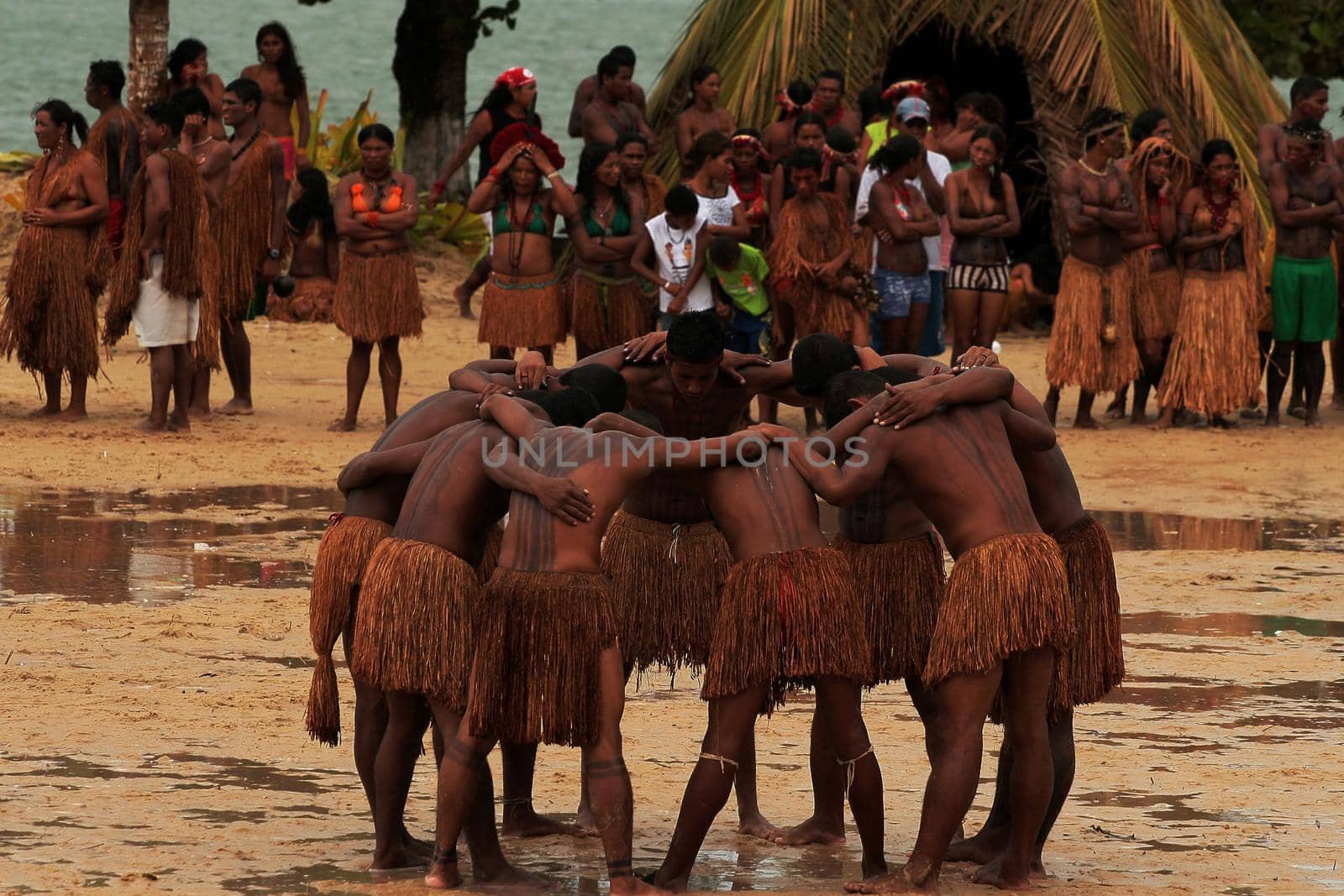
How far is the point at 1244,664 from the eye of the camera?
6.93 m

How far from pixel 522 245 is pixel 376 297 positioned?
86 centimetres

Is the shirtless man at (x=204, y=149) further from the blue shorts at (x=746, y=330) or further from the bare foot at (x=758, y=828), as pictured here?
the bare foot at (x=758, y=828)

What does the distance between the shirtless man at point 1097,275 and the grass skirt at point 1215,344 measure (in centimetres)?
28

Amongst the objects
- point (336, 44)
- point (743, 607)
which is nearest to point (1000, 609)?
point (743, 607)

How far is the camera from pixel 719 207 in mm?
11305

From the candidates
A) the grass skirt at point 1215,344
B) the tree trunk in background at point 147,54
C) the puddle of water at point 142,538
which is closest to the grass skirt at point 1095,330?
the grass skirt at point 1215,344

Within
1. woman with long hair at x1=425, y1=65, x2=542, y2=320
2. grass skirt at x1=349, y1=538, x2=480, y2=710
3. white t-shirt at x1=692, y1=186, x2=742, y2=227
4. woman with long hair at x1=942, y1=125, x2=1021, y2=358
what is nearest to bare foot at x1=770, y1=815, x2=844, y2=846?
grass skirt at x1=349, y1=538, x2=480, y2=710

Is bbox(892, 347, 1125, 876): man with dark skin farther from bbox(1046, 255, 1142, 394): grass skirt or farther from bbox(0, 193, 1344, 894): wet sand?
bbox(1046, 255, 1142, 394): grass skirt

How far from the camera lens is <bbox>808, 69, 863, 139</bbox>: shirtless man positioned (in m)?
13.1

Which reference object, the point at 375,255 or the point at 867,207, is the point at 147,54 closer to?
the point at 375,255

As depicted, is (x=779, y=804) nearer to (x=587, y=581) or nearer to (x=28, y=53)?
(x=587, y=581)

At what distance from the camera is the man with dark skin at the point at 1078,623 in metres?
5.08

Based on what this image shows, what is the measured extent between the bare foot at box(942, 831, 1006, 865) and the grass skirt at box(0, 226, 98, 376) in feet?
23.9

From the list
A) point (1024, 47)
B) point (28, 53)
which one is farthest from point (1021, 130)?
point (28, 53)
